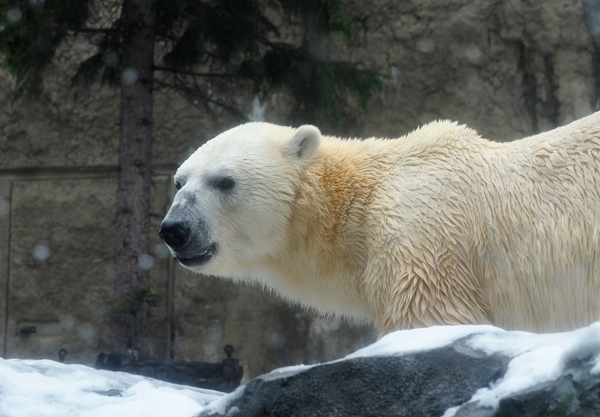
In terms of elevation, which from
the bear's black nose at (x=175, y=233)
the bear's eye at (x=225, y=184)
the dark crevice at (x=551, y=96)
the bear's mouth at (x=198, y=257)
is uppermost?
the dark crevice at (x=551, y=96)

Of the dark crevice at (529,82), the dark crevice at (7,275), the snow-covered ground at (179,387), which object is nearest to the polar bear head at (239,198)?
the snow-covered ground at (179,387)

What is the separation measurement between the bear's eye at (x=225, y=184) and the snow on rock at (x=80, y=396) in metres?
0.86

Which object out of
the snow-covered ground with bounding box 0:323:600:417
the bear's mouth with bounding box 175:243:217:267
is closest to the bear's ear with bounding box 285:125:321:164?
the bear's mouth with bounding box 175:243:217:267

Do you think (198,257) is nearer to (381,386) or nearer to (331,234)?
(331,234)

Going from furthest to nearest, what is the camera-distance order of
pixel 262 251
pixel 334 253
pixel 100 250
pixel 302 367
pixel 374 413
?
pixel 100 250, pixel 262 251, pixel 334 253, pixel 302 367, pixel 374 413

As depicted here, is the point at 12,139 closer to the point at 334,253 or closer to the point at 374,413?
the point at 334,253

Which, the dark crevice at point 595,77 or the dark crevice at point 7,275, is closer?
the dark crevice at point 595,77

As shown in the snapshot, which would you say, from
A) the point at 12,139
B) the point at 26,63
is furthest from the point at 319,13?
the point at 12,139

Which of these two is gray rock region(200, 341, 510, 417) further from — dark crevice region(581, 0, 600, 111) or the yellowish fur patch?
dark crevice region(581, 0, 600, 111)

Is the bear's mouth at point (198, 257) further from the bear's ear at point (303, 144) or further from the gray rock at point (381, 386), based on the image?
the gray rock at point (381, 386)

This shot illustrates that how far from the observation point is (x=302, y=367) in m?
1.59

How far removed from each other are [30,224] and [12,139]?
2.55 feet

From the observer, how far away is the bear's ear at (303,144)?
2.67 m

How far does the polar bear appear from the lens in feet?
7.16
